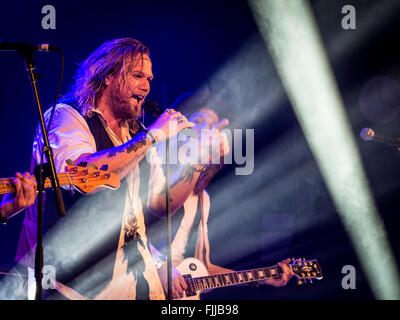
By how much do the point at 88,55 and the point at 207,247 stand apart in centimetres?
164

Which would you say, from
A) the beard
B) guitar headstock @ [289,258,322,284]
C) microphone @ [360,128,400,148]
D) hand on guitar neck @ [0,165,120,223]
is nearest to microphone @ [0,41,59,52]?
hand on guitar neck @ [0,165,120,223]

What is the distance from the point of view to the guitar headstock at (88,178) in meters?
2.16

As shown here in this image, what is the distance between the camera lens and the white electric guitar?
2.87 m

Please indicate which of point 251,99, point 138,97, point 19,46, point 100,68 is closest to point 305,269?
point 251,99

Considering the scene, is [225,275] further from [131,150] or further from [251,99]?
[251,99]

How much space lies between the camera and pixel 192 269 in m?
2.92

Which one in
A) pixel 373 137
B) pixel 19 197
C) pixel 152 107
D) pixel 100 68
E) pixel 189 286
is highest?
pixel 100 68

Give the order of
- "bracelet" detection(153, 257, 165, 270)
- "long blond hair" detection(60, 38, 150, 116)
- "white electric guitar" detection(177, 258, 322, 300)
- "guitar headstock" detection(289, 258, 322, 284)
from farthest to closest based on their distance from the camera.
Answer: "guitar headstock" detection(289, 258, 322, 284) < "white electric guitar" detection(177, 258, 322, 300) < "bracelet" detection(153, 257, 165, 270) < "long blond hair" detection(60, 38, 150, 116)

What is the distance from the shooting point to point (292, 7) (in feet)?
11.7

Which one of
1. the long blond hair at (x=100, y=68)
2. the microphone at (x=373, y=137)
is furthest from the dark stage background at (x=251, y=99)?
the microphone at (x=373, y=137)

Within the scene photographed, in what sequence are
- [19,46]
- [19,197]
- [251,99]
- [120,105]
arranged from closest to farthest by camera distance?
[19,46] < [19,197] < [120,105] < [251,99]

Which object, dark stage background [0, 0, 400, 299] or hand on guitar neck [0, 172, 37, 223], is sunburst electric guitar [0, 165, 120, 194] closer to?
hand on guitar neck [0, 172, 37, 223]

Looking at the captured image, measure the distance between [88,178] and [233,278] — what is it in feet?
4.64

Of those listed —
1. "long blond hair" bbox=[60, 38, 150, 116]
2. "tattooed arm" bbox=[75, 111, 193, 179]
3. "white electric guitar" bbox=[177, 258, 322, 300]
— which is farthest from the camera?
"white electric guitar" bbox=[177, 258, 322, 300]
